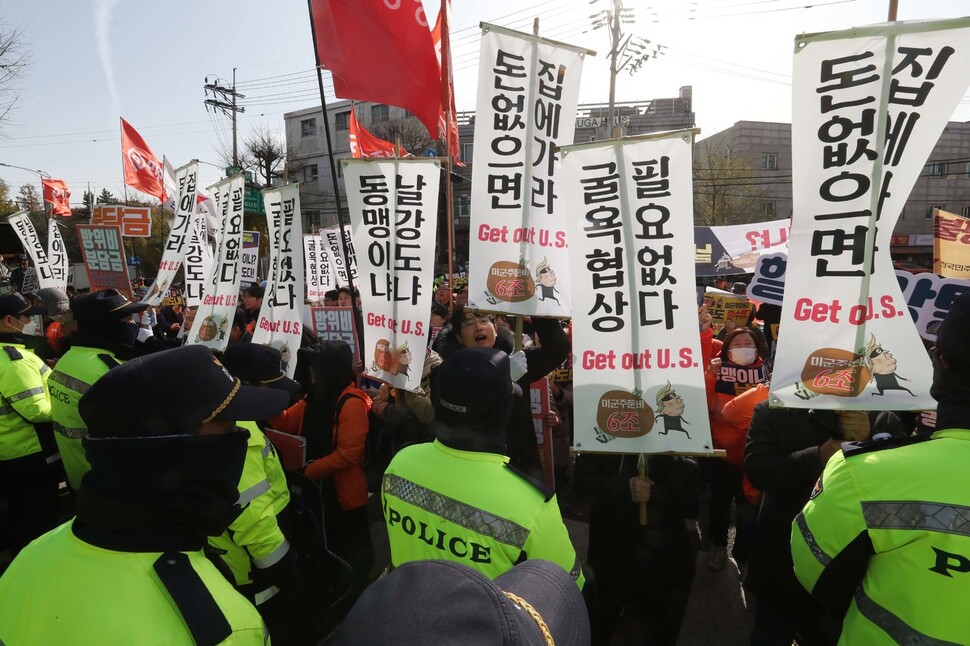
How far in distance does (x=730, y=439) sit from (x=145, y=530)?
4051mm

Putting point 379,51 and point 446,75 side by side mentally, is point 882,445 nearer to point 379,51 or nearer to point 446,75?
point 446,75

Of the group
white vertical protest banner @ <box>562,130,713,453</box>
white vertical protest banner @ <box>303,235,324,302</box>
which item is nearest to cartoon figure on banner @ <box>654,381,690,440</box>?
white vertical protest banner @ <box>562,130,713,453</box>

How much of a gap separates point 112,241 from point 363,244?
5241 mm

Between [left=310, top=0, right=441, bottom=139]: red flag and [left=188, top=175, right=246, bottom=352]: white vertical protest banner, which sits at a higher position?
[left=310, top=0, right=441, bottom=139]: red flag

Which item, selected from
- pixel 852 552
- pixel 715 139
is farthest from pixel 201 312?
pixel 715 139

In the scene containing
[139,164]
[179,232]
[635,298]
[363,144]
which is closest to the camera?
[635,298]

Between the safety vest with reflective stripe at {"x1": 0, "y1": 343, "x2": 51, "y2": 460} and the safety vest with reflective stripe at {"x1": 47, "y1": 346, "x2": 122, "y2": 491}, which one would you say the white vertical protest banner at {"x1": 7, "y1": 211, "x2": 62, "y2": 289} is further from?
the safety vest with reflective stripe at {"x1": 47, "y1": 346, "x2": 122, "y2": 491}

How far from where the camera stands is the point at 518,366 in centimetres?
343

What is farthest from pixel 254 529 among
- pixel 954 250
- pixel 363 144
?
pixel 363 144

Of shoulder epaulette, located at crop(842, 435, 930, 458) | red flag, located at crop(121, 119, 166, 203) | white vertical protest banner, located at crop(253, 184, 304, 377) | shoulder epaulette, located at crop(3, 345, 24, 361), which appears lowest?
shoulder epaulette, located at crop(842, 435, 930, 458)

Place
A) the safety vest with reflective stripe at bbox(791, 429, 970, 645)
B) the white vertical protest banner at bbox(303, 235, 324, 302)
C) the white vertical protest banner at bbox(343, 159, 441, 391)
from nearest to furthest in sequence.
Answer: the safety vest with reflective stripe at bbox(791, 429, 970, 645) → the white vertical protest banner at bbox(343, 159, 441, 391) → the white vertical protest banner at bbox(303, 235, 324, 302)

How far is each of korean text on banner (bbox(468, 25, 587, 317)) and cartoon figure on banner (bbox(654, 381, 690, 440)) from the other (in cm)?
110

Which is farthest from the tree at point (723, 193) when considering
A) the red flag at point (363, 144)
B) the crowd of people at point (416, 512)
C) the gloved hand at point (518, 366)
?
the crowd of people at point (416, 512)

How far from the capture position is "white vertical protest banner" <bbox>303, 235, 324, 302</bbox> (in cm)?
1027
